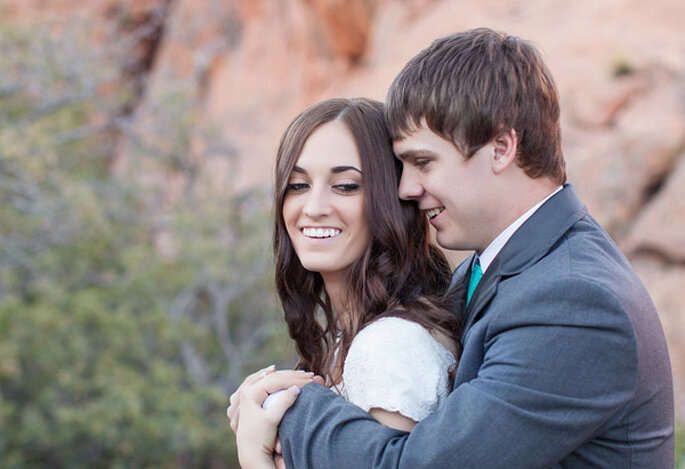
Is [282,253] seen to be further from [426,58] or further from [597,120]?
[597,120]

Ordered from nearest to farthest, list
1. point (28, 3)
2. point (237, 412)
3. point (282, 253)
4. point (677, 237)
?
1. point (237, 412)
2. point (282, 253)
3. point (677, 237)
4. point (28, 3)

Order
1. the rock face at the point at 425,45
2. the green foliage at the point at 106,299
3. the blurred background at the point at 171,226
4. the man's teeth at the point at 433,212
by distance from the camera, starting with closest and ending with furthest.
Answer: the man's teeth at the point at 433,212
the rock face at the point at 425,45
the blurred background at the point at 171,226
the green foliage at the point at 106,299

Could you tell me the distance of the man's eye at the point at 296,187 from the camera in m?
2.13

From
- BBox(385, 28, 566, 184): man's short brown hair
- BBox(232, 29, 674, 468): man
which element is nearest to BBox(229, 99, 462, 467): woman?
BBox(232, 29, 674, 468): man

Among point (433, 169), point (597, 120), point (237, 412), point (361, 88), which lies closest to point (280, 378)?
point (237, 412)

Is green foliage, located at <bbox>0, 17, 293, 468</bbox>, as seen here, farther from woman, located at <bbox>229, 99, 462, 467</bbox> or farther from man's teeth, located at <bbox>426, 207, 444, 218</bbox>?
man's teeth, located at <bbox>426, 207, 444, 218</bbox>

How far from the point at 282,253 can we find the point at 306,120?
Result: 421mm

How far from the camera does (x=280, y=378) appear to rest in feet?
6.23

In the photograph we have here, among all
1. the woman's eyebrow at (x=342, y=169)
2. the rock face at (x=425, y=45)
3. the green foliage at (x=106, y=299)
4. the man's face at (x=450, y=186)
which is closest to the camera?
the man's face at (x=450, y=186)

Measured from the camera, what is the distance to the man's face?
5.97 feet

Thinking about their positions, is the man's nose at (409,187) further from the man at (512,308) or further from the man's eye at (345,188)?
the man's eye at (345,188)

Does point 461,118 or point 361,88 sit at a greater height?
→ point 361,88

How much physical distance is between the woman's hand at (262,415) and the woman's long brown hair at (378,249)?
0.23 m

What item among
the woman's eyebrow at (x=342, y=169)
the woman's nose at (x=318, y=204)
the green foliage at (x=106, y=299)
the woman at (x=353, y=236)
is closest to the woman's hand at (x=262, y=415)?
the woman at (x=353, y=236)
